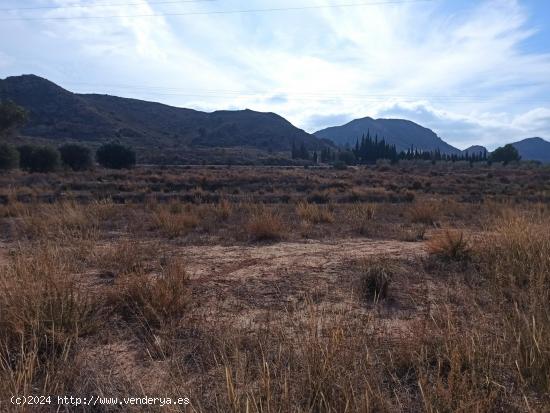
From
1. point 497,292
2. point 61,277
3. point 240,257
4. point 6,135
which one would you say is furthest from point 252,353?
point 6,135

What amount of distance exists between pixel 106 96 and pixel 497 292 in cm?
18076

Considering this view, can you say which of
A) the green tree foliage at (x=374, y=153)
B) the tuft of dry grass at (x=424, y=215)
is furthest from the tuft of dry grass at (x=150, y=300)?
the green tree foliage at (x=374, y=153)

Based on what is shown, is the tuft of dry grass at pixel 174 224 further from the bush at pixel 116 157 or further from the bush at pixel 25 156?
the bush at pixel 116 157

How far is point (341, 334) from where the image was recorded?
164 inches

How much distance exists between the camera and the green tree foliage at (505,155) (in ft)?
394

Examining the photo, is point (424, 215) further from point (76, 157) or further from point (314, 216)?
point (76, 157)

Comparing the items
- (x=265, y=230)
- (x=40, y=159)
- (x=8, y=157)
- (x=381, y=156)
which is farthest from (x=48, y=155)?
(x=381, y=156)

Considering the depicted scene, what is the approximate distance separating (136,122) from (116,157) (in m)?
85.6

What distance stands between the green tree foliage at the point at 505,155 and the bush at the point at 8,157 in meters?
110

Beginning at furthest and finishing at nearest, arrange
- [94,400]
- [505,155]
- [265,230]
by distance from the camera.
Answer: [505,155], [265,230], [94,400]

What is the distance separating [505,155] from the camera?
120 meters

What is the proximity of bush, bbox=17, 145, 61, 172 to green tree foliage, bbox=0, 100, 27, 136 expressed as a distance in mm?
17338

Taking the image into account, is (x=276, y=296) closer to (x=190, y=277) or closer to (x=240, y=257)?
(x=190, y=277)

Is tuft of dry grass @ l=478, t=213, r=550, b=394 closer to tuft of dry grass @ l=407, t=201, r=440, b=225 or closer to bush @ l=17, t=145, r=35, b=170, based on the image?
tuft of dry grass @ l=407, t=201, r=440, b=225
